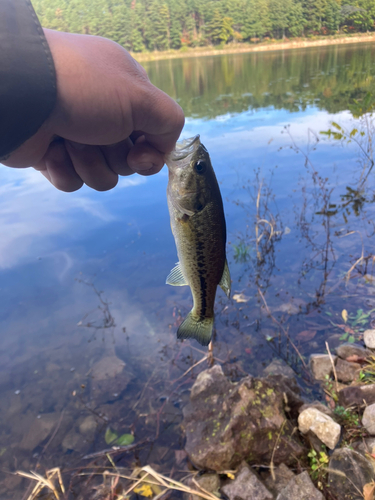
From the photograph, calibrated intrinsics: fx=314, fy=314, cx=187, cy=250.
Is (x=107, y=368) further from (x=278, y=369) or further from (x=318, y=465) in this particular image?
(x=318, y=465)

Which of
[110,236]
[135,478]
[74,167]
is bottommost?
[110,236]

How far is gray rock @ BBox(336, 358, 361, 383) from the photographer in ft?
13.8

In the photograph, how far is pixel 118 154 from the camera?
2461 millimetres

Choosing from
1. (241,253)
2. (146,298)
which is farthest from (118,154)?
(241,253)

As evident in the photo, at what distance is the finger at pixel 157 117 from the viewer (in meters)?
1.91

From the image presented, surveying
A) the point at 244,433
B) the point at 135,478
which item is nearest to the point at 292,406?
the point at 244,433

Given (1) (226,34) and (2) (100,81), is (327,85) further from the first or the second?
(1) (226,34)

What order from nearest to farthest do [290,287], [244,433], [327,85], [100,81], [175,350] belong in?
[100,81], [244,433], [175,350], [290,287], [327,85]

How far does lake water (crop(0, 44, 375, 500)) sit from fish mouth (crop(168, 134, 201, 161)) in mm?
3488

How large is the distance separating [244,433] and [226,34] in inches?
2878

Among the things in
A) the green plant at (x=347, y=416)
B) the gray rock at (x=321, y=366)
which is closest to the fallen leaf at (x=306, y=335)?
the gray rock at (x=321, y=366)

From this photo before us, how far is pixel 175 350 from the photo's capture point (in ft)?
17.0

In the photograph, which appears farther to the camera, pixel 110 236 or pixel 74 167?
pixel 110 236

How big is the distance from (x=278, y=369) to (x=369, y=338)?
1.41 m
